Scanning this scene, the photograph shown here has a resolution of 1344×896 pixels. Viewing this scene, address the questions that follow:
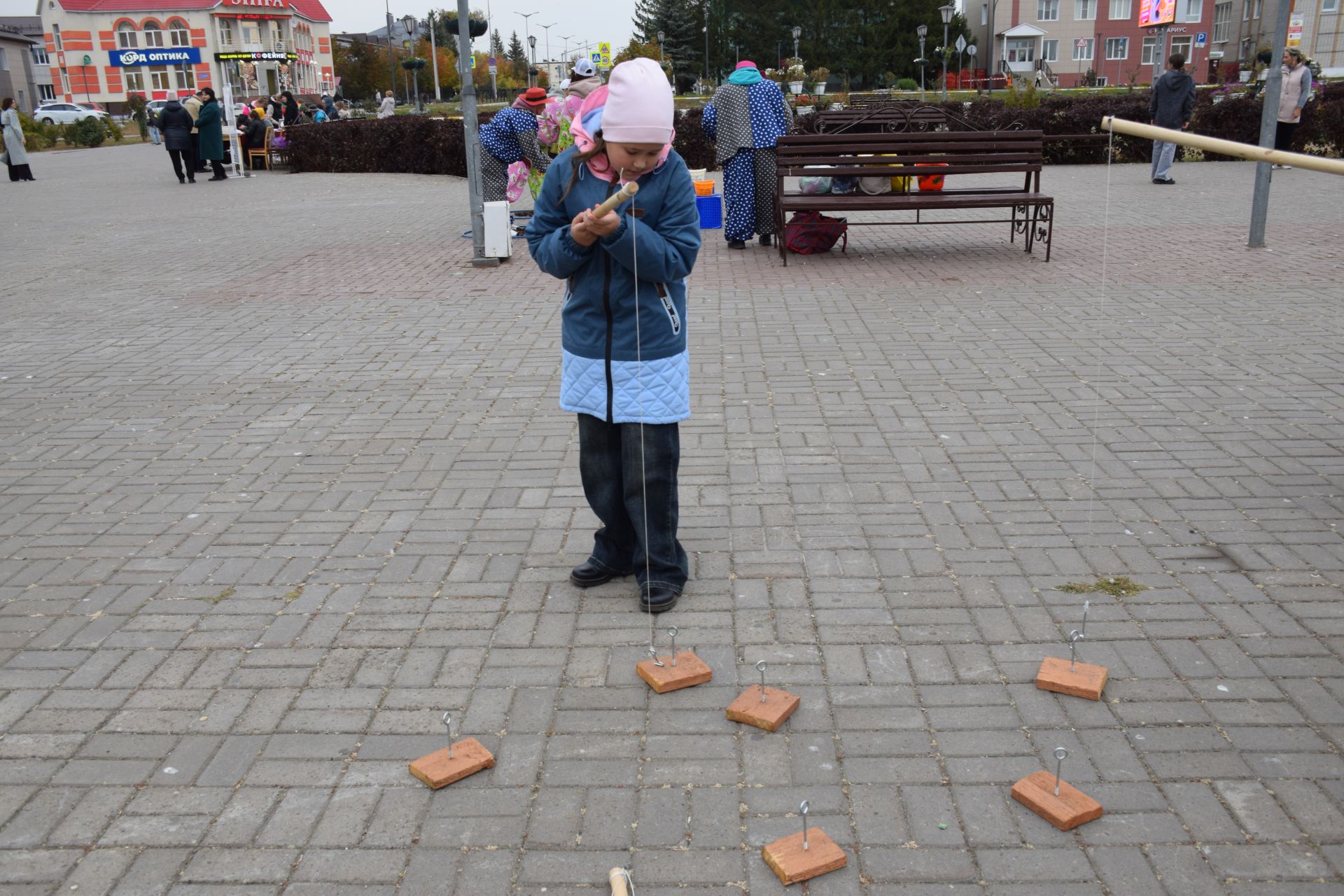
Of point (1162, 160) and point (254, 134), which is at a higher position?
point (254, 134)

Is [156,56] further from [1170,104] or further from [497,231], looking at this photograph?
[497,231]

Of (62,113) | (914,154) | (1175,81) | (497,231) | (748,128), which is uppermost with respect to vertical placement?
(62,113)

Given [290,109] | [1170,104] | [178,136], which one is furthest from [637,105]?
[290,109]

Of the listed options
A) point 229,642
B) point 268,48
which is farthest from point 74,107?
point 229,642

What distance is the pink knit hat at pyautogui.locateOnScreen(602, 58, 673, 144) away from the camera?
3.61 meters

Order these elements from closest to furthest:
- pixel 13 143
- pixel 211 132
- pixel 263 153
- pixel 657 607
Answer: pixel 657 607 → pixel 211 132 → pixel 13 143 → pixel 263 153

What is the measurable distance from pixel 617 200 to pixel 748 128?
8.85 m

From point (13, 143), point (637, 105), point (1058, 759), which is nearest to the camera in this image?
point (1058, 759)

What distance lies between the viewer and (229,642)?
399 centimetres

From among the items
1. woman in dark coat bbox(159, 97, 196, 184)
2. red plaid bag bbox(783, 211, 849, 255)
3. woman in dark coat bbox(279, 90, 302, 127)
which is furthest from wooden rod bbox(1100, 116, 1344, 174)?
woman in dark coat bbox(279, 90, 302, 127)

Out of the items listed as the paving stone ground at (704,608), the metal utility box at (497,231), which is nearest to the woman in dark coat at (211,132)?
the metal utility box at (497,231)

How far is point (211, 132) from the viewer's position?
2312 centimetres

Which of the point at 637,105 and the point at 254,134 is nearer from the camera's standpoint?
the point at 637,105

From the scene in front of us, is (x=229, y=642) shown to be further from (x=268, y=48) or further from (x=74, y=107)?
(x=268, y=48)
